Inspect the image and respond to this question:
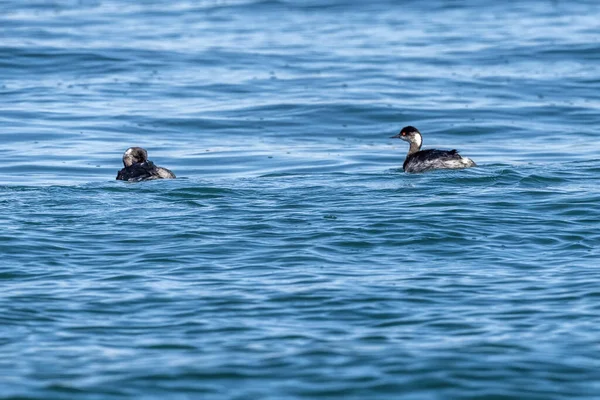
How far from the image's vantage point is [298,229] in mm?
14555

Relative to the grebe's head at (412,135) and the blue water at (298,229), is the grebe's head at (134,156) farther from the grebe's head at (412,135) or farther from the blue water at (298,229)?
the grebe's head at (412,135)

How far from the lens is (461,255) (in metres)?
13.2

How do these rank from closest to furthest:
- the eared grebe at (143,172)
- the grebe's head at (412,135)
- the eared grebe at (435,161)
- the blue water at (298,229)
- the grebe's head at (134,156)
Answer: the blue water at (298,229), the eared grebe at (143,172), the eared grebe at (435,161), the grebe's head at (134,156), the grebe's head at (412,135)

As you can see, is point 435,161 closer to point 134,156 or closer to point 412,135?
point 412,135

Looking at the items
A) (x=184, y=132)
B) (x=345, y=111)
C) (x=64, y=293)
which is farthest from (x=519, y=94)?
(x=64, y=293)

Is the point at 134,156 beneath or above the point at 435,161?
beneath

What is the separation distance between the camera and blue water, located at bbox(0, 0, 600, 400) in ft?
30.6

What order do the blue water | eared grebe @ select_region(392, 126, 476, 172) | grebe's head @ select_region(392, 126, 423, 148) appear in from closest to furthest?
the blue water
eared grebe @ select_region(392, 126, 476, 172)
grebe's head @ select_region(392, 126, 423, 148)

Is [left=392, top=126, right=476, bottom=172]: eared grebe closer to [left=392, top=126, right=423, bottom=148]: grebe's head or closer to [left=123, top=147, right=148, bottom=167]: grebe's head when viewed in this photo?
[left=392, top=126, right=423, bottom=148]: grebe's head

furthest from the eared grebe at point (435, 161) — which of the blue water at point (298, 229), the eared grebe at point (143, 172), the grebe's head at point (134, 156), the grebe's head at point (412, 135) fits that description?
the grebe's head at point (134, 156)

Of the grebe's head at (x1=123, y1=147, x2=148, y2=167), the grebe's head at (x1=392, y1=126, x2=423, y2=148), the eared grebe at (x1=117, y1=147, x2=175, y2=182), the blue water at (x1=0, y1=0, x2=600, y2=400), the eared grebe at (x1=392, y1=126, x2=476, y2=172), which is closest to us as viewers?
the blue water at (x1=0, y1=0, x2=600, y2=400)

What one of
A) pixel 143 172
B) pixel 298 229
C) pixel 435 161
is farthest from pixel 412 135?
pixel 298 229

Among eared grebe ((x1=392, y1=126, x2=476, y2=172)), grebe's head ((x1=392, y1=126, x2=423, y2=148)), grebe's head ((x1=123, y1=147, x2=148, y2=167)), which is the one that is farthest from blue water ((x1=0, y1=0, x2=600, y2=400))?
grebe's head ((x1=392, y1=126, x2=423, y2=148))

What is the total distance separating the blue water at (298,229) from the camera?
9312 mm
